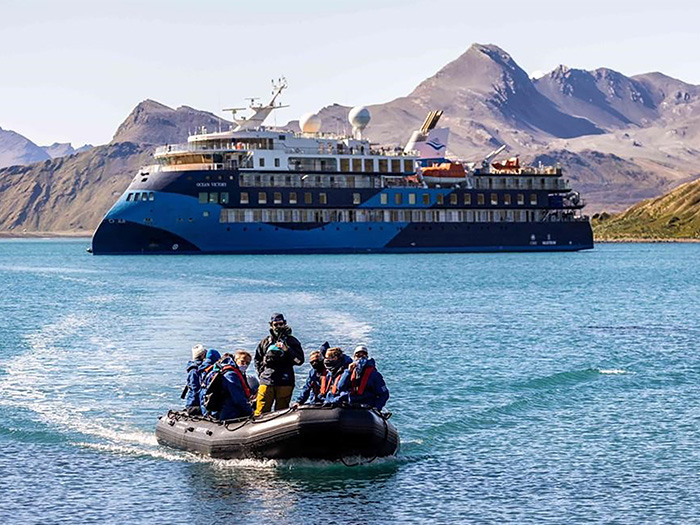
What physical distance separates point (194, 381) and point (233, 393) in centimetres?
148

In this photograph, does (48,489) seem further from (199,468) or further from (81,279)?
(81,279)

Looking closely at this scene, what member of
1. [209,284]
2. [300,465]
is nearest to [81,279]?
[209,284]

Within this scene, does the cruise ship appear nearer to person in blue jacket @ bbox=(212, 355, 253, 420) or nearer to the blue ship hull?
the blue ship hull

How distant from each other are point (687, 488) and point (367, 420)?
22.4 ft

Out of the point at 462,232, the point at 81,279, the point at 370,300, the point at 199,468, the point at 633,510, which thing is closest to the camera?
the point at 633,510

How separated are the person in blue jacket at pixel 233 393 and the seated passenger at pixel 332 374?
1706mm

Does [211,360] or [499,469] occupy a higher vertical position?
[211,360]

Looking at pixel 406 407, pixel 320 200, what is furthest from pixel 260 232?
pixel 406 407

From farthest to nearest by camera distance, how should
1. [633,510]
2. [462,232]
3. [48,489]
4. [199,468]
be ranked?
[462,232]
[199,468]
[48,489]
[633,510]

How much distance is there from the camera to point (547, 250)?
508 ft

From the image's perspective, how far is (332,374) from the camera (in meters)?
26.8

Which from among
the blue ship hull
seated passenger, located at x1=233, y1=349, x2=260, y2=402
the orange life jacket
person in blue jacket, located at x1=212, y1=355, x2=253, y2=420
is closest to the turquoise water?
person in blue jacket, located at x1=212, y1=355, x2=253, y2=420

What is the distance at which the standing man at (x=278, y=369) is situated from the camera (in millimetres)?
27531

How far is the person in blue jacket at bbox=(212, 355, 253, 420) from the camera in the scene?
87.7ft
